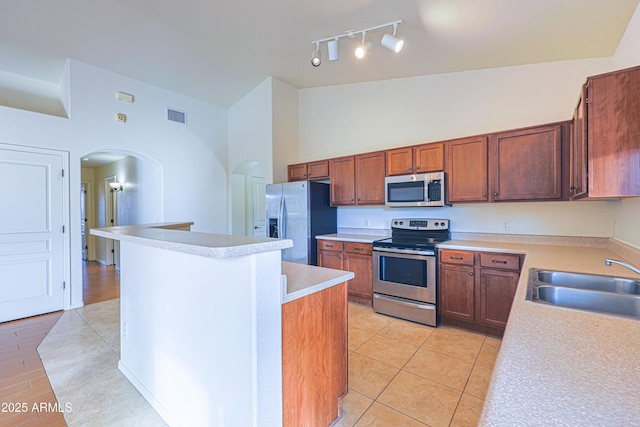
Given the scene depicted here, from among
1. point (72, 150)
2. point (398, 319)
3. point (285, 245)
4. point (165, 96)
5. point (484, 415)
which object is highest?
point (165, 96)

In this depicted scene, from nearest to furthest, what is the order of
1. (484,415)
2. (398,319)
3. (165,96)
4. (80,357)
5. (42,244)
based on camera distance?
(484,415) → (80,357) → (398,319) → (42,244) → (165,96)

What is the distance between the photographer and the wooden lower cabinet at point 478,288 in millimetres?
2703

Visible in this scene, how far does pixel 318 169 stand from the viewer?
174 inches

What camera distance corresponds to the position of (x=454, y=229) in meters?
3.50

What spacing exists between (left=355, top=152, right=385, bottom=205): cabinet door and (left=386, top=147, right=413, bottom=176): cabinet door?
0.35 ft

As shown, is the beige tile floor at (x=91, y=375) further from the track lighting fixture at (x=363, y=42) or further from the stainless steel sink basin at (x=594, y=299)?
the track lighting fixture at (x=363, y=42)

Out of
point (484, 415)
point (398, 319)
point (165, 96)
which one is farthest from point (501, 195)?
point (165, 96)

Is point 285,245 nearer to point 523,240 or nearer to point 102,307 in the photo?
point 523,240

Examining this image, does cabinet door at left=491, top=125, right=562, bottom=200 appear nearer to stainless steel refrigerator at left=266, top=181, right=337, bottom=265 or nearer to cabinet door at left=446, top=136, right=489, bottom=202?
cabinet door at left=446, top=136, right=489, bottom=202

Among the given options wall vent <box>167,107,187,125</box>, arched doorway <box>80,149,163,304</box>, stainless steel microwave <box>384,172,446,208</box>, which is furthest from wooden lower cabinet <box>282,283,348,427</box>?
wall vent <box>167,107,187,125</box>

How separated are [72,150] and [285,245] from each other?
4.04 metres

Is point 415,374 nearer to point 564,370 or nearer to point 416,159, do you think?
point 564,370

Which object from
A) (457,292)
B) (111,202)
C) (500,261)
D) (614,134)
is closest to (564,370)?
(614,134)

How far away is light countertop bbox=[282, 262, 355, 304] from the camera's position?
1.36m
